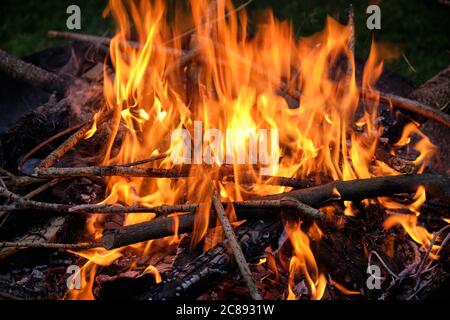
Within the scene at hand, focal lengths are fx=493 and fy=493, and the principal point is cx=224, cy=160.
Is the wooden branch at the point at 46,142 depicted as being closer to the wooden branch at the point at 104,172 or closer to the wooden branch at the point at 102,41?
the wooden branch at the point at 104,172

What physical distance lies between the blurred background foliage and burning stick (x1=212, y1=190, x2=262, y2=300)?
3207 millimetres

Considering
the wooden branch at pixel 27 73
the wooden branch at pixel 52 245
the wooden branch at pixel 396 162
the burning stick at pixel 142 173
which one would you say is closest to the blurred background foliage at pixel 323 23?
the wooden branch at pixel 27 73

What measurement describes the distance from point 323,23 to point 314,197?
11.1 ft

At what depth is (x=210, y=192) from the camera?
8.97ft

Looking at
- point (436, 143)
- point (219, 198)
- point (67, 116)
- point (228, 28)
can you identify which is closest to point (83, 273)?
point (219, 198)

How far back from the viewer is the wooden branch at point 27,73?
4.07 meters

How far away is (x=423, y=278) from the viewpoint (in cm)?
277

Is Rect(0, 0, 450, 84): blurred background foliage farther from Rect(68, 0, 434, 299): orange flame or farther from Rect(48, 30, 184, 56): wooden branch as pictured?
Rect(68, 0, 434, 299): orange flame

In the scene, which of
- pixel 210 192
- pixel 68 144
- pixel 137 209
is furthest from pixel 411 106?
pixel 68 144

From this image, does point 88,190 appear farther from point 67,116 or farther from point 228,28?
point 228,28

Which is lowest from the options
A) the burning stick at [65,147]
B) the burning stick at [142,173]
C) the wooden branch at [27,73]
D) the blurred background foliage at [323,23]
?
the burning stick at [142,173]

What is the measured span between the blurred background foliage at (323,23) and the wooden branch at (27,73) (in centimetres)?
144

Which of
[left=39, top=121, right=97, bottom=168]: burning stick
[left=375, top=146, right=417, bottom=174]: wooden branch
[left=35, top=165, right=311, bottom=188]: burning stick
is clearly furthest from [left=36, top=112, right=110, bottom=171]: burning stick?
[left=375, top=146, right=417, bottom=174]: wooden branch

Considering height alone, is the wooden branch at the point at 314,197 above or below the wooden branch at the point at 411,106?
below
